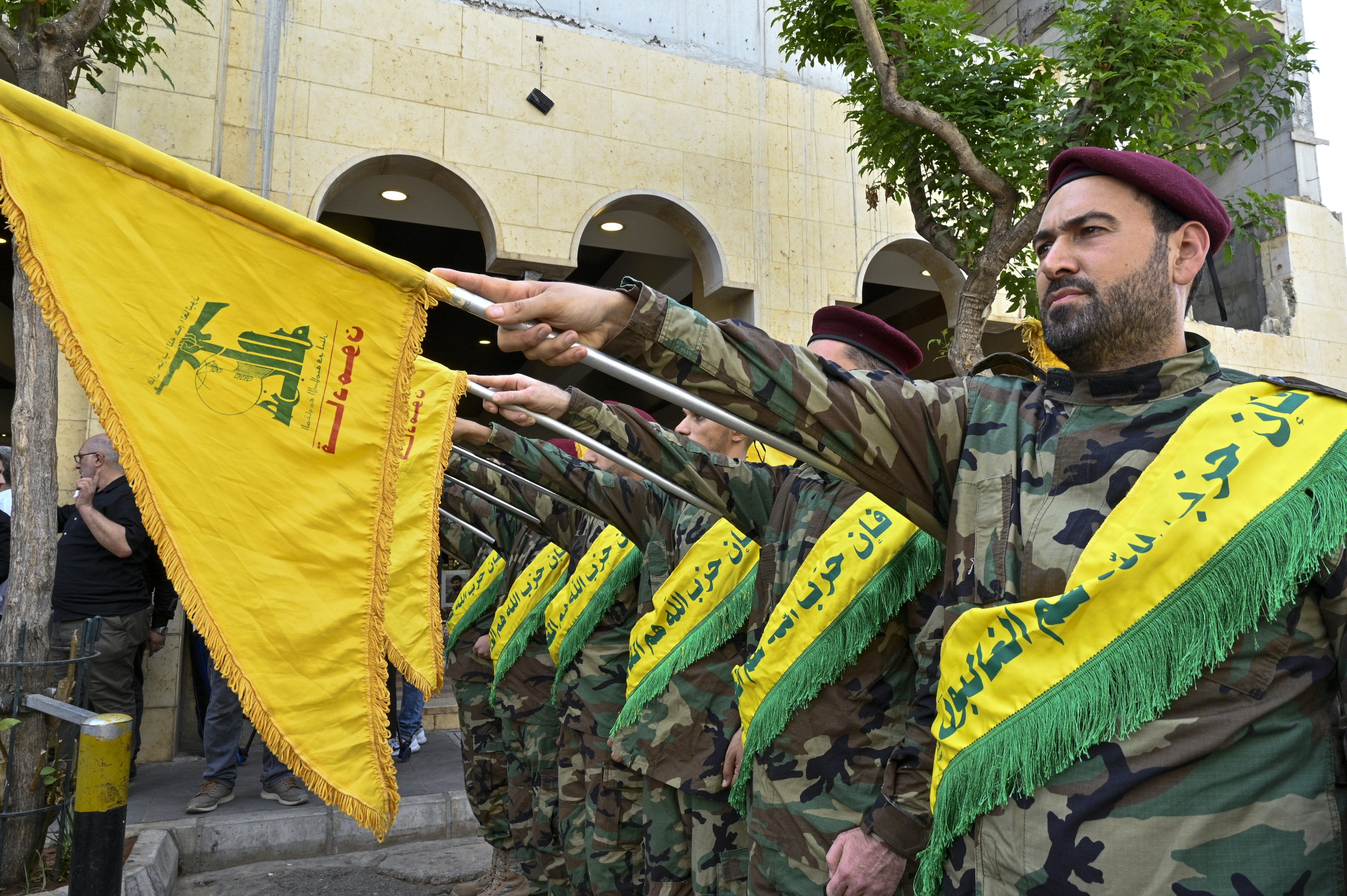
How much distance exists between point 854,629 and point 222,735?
458 centimetres

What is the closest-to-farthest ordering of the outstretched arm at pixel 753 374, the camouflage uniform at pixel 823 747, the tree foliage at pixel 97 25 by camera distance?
the outstretched arm at pixel 753 374
the camouflage uniform at pixel 823 747
the tree foliage at pixel 97 25

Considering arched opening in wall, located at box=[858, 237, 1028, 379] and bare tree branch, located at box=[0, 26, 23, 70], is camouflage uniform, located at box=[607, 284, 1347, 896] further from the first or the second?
arched opening in wall, located at box=[858, 237, 1028, 379]

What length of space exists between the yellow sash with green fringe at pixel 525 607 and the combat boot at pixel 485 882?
79 centimetres

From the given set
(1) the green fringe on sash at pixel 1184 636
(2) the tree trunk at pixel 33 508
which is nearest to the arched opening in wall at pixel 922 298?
(2) the tree trunk at pixel 33 508

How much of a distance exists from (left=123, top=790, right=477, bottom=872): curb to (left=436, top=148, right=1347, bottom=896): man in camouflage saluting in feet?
13.9

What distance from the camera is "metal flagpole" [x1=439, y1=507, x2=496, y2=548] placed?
16.9 ft

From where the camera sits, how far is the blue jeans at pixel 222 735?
5.52 metres

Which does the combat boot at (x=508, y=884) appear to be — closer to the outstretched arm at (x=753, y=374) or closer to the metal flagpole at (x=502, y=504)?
the metal flagpole at (x=502, y=504)

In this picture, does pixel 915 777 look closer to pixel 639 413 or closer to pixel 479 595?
pixel 639 413

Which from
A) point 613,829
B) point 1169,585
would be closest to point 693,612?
point 613,829

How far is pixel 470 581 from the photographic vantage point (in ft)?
19.5

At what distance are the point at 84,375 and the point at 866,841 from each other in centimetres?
174

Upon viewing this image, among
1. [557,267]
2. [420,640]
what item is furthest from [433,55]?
[420,640]

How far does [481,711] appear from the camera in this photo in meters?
5.26
